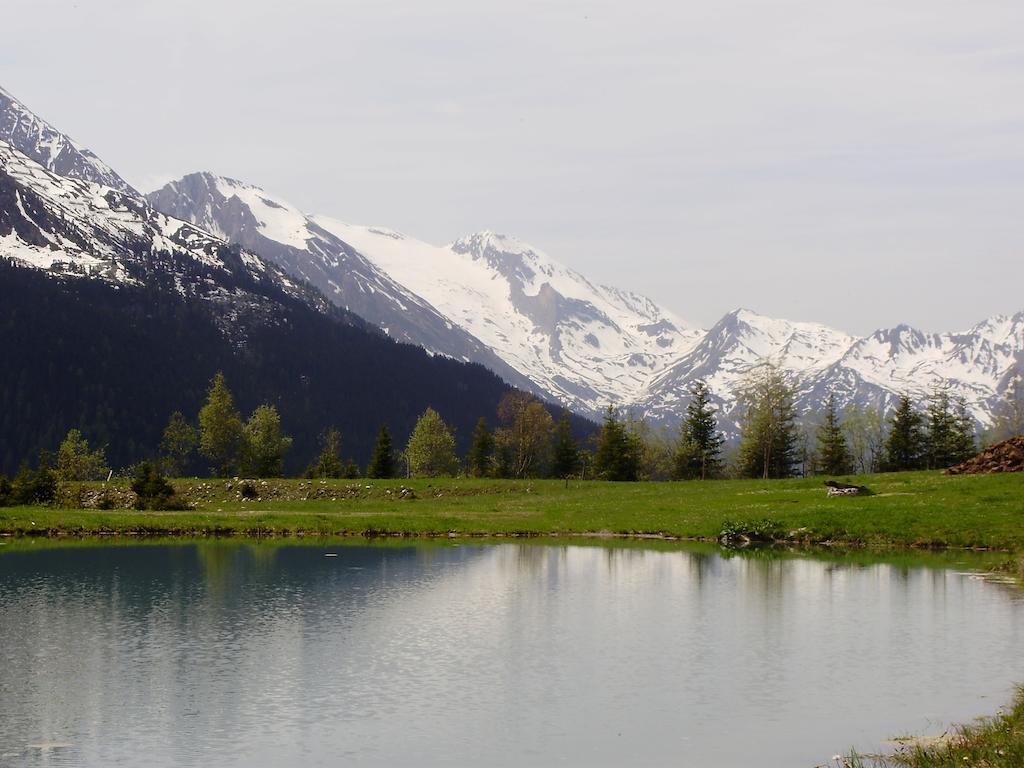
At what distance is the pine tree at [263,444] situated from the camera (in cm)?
14750

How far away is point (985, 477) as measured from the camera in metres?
88.4

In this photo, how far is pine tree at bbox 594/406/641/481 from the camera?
141000mm

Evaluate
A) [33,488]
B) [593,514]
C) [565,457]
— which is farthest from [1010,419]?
[33,488]

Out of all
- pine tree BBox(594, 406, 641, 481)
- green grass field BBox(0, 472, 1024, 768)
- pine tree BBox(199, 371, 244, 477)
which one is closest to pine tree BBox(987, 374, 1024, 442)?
pine tree BBox(594, 406, 641, 481)

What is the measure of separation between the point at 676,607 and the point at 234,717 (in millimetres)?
24938

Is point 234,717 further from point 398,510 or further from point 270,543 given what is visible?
point 398,510

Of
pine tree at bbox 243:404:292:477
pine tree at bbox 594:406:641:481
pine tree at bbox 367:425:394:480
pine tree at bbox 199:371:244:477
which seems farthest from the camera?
pine tree at bbox 199:371:244:477

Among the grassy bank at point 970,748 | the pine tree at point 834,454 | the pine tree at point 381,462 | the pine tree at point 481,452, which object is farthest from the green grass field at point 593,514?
the pine tree at point 481,452

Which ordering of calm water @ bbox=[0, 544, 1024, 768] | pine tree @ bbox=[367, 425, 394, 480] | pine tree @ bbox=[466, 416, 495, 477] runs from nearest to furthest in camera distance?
1. calm water @ bbox=[0, 544, 1024, 768]
2. pine tree @ bbox=[367, 425, 394, 480]
3. pine tree @ bbox=[466, 416, 495, 477]

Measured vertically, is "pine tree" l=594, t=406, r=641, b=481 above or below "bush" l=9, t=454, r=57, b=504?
above

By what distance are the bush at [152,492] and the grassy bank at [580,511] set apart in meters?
2.40

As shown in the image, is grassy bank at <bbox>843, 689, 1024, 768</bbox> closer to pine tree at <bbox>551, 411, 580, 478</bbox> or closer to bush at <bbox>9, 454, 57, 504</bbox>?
bush at <bbox>9, 454, 57, 504</bbox>

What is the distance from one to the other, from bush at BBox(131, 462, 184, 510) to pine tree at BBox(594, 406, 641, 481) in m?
58.4

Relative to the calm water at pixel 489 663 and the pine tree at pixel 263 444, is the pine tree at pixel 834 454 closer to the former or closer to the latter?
the pine tree at pixel 263 444
